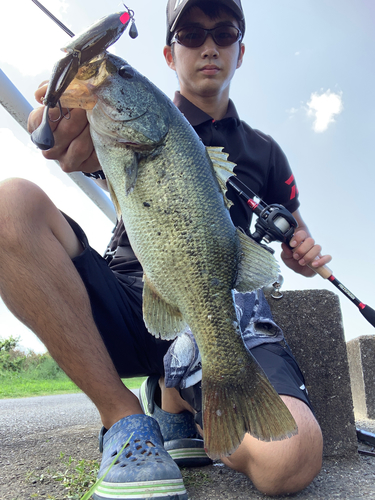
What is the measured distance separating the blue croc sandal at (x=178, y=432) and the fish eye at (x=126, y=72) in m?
1.89

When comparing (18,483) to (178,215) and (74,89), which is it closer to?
(178,215)

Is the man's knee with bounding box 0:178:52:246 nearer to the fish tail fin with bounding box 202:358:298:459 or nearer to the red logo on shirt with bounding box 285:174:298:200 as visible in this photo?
the fish tail fin with bounding box 202:358:298:459

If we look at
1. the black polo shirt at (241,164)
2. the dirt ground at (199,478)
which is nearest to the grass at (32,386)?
the dirt ground at (199,478)

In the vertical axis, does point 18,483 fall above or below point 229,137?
below

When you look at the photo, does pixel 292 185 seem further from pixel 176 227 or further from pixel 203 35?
pixel 176 227

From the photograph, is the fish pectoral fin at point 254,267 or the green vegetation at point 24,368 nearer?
the fish pectoral fin at point 254,267

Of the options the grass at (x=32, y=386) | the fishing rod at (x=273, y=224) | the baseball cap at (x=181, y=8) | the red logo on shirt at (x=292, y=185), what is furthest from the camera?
the grass at (x=32, y=386)

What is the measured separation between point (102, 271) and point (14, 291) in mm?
481

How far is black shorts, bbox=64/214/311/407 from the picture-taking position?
206cm

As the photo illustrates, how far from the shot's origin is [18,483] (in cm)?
194

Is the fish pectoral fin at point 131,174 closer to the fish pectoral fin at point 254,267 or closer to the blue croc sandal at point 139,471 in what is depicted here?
the fish pectoral fin at point 254,267

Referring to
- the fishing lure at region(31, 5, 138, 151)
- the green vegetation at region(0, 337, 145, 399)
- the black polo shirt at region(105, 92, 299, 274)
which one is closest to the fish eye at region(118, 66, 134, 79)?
the fishing lure at region(31, 5, 138, 151)

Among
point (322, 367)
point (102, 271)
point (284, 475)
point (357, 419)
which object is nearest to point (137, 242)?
point (102, 271)

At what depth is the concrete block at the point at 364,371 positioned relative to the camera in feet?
12.3
